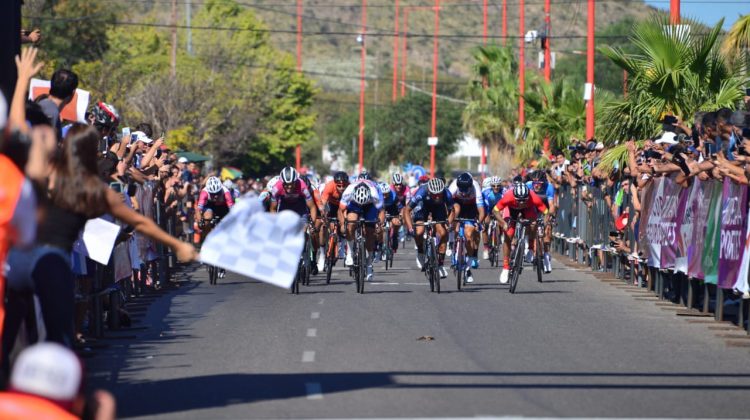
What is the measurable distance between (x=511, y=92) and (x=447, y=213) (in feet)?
124

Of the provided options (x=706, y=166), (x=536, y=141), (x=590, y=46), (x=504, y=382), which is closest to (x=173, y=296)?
(x=706, y=166)

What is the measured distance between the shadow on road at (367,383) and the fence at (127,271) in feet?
9.86

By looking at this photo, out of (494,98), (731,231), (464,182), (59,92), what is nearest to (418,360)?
(59,92)

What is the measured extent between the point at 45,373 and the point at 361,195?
17.7 meters

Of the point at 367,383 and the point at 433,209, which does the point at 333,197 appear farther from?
the point at 367,383

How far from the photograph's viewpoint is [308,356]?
13836 millimetres

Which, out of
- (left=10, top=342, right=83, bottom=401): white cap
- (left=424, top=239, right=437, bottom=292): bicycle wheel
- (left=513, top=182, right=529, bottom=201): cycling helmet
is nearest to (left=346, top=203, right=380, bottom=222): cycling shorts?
(left=424, top=239, right=437, bottom=292): bicycle wheel

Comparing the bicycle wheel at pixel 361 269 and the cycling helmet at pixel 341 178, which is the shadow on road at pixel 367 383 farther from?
the cycling helmet at pixel 341 178

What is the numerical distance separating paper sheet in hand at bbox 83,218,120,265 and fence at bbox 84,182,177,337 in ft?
1.23

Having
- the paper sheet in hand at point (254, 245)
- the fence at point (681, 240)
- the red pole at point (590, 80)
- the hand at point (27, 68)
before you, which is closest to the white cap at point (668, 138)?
the fence at point (681, 240)

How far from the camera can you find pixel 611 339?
15.6 metres

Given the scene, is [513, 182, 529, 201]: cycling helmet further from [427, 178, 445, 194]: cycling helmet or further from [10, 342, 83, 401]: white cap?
[10, 342, 83, 401]: white cap

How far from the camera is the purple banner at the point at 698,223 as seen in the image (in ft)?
60.4

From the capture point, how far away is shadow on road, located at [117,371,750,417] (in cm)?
1118
